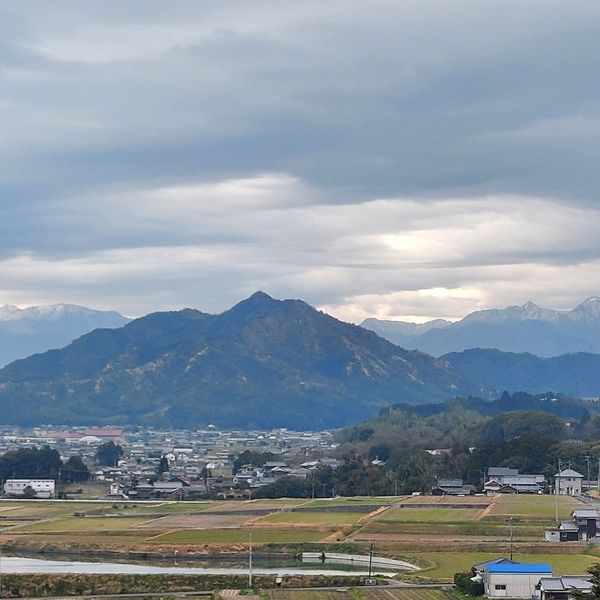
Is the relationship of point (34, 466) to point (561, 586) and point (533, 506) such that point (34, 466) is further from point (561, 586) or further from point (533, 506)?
point (561, 586)

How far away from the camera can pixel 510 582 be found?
112 feet

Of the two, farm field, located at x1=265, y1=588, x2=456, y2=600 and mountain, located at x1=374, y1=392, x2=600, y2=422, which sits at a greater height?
mountain, located at x1=374, y1=392, x2=600, y2=422

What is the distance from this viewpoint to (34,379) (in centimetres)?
19788

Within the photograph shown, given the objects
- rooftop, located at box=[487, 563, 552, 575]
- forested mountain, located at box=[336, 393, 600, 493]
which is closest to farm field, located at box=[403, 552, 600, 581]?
rooftop, located at box=[487, 563, 552, 575]

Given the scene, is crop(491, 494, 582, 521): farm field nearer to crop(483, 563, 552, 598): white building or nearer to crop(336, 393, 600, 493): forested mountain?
crop(336, 393, 600, 493): forested mountain

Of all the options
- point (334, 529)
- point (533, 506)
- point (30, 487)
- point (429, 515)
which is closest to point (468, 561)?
point (334, 529)

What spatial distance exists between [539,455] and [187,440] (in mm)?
67032

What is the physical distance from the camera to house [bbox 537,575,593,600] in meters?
31.8

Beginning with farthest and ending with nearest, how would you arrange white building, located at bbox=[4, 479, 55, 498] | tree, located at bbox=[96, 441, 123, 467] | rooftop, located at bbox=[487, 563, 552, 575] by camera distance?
tree, located at bbox=[96, 441, 123, 467] → white building, located at bbox=[4, 479, 55, 498] → rooftop, located at bbox=[487, 563, 552, 575]

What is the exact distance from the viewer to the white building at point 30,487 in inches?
3007

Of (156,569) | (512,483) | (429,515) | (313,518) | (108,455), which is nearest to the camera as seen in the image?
(156,569)

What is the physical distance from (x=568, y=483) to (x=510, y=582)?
1285 inches

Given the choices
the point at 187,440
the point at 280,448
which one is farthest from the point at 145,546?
the point at 187,440

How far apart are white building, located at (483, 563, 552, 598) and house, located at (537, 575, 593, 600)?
4.06 ft
